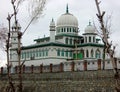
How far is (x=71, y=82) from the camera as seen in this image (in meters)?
25.3

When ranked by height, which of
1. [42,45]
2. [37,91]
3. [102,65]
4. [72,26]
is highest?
[72,26]

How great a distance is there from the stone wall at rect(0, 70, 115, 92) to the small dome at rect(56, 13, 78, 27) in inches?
1185

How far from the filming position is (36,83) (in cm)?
3045

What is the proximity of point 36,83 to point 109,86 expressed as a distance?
10.8m

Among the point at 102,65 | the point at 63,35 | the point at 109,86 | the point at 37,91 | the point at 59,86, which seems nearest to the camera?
the point at 109,86

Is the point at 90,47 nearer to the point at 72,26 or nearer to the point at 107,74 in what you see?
the point at 72,26

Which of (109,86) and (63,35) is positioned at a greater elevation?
(63,35)

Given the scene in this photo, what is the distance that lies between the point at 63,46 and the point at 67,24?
499 centimetres

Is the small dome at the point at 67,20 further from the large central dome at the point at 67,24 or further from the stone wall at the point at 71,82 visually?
the stone wall at the point at 71,82

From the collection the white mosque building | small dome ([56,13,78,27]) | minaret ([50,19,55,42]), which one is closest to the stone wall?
the white mosque building

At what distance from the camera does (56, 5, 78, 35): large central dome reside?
6275 cm

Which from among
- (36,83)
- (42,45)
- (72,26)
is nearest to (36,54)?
(42,45)

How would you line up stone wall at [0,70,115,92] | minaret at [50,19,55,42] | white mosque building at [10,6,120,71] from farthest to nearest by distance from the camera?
minaret at [50,19,55,42]
white mosque building at [10,6,120,71]
stone wall at [0,70,115,92]

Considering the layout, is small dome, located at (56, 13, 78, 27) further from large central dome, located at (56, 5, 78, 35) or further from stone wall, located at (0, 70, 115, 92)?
stone wall, located at (0, 70, 115, 92)
